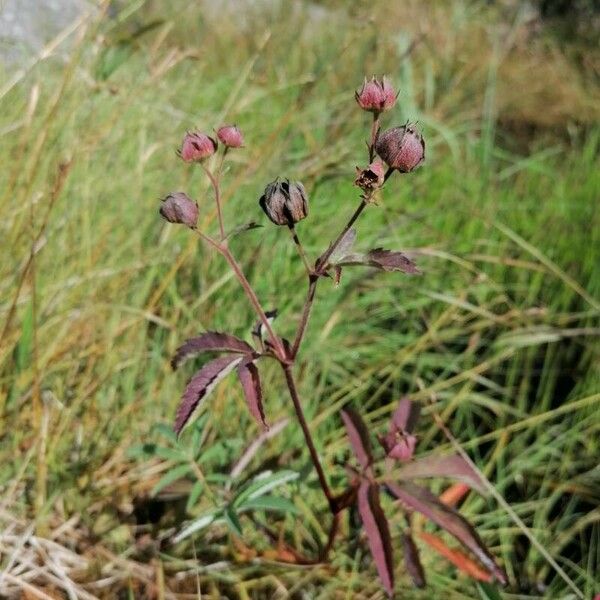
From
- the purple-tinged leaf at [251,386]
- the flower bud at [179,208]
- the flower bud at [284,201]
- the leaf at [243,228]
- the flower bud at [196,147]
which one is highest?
the flower bud at [196,147]

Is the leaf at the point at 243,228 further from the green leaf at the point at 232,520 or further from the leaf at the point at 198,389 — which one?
the green leaf at the point at 232,520

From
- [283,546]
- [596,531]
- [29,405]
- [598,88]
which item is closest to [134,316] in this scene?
[29,405]

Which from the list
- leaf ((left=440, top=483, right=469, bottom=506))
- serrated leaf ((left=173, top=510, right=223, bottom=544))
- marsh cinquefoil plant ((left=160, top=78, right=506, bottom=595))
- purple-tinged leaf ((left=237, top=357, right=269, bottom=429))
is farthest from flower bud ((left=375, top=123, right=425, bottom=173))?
leaf ((left=440, top=483, right=469, bottom=506))

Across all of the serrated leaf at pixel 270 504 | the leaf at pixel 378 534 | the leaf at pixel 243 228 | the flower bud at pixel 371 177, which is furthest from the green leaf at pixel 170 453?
the flower bud at pixel 371 177

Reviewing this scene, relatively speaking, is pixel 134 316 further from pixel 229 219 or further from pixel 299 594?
pixel 299 594

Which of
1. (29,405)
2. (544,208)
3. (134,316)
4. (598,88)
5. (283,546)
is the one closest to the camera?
(283,546)

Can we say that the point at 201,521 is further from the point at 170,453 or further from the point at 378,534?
the point at 378,534
